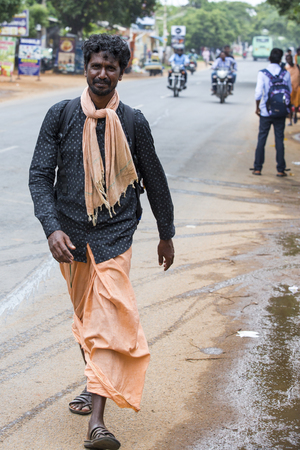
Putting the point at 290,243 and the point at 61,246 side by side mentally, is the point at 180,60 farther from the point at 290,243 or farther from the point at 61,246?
the point at 61,246

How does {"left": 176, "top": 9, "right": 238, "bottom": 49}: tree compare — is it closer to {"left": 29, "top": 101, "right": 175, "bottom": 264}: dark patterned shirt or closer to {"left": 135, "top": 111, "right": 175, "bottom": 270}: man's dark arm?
{"left": 135, "top": 111, "right": 175, "bottom": 270}: man's dark arm

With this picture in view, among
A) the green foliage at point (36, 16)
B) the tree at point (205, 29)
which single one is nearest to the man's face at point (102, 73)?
the green foliage at point (36, 16)

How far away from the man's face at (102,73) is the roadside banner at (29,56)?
27515 millimetres

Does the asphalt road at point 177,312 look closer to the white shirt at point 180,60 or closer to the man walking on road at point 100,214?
the man walking on road at point 100,214

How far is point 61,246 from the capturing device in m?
2.83

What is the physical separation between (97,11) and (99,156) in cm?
3993

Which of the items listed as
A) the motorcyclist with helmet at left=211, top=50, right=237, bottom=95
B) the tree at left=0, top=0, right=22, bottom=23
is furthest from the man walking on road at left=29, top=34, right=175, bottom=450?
the tree at left=0, top=0, right=22, bottom=23

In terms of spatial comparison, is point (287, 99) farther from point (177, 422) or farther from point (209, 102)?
point (209, 102)

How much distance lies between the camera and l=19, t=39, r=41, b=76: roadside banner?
1141 inches

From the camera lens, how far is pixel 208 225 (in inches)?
285

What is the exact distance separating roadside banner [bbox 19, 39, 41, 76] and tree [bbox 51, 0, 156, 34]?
10.8 m

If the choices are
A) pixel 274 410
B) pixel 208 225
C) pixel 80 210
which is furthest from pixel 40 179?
pixel 208 225

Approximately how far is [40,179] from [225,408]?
153 cm

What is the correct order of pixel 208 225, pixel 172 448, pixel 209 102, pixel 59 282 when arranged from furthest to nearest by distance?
1. pixel 209 102
2. pixel 208 225
3. pixel 59 282
4. pixel 172 448
